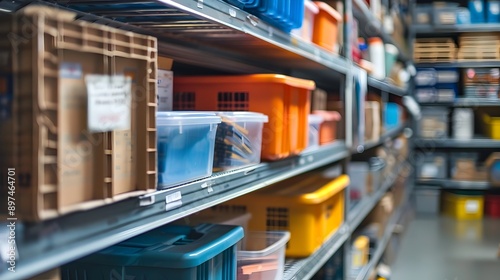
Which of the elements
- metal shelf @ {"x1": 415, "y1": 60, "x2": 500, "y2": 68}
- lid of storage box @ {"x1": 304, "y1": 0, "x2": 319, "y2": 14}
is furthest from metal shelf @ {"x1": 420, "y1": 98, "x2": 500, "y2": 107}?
lid of storage box @ {"x1": 304, "y1": 0, "x2": 319, "y2": 14}

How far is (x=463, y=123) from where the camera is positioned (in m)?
6.66

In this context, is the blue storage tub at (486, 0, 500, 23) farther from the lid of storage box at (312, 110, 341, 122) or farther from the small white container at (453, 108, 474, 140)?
the lid of storage box at (312, 110, 341, 122)

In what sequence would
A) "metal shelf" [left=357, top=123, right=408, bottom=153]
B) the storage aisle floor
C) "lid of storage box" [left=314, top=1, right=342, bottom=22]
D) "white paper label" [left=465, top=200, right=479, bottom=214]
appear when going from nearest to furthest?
"lid of storage box" [left=314, top=1, right=342, bottom=22] → "metal shelf" [left=357, top=123, right=408, bottom=153] → the storage aisle floor → "white paper label" [left=465, top=200, right=479, bottom=214]

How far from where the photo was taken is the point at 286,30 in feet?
6.00

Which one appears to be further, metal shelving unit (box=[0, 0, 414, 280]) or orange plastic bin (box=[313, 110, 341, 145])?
orange plastic bin (box=[313, 110, 341, 145])

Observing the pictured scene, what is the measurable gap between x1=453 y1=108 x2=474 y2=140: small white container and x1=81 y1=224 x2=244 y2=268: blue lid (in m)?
5.72

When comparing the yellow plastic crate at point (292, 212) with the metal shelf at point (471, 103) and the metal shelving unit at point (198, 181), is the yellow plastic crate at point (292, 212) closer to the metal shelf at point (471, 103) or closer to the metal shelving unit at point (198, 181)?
the metal shelving unit at point (198, 181)

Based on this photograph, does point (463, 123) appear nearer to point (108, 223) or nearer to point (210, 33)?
point (210, 33)

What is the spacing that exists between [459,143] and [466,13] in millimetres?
1483

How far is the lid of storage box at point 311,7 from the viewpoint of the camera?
2306 millimetres

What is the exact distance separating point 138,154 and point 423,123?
625 centimetres

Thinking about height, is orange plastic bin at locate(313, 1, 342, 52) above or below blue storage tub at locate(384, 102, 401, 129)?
above

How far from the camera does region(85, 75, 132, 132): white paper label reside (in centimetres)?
82

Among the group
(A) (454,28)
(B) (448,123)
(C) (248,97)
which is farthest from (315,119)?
(B) (448,123)
